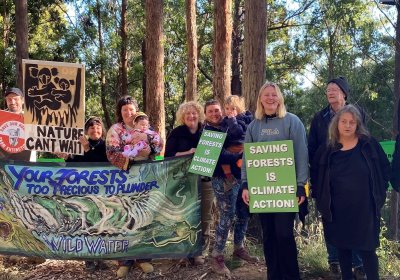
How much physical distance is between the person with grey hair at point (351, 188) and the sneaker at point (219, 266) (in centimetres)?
133

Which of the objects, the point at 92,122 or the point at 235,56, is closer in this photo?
the point at 92,122

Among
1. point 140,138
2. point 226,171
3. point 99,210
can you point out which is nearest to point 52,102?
point 140,138

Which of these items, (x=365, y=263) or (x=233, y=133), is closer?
(x=365, y=263)

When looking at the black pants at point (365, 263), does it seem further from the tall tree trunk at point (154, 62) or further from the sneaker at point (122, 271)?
the tall tree trunk at point (154, 62)

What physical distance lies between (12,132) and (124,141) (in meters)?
1.80

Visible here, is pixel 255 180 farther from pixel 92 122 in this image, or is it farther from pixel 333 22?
pixel 333 22

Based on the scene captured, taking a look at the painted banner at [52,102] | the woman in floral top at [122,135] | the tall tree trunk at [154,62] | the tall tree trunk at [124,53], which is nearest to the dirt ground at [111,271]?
the woman in floral top at [122,135]

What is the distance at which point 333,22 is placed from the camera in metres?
24.8

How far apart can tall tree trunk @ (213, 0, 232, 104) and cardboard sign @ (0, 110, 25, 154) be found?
5.62 meters

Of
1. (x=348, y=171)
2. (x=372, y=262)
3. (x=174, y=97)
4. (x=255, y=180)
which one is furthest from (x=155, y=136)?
(x=174, y=97)

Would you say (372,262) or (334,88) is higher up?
(334,88)

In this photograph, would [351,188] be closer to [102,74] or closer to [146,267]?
[146,267]

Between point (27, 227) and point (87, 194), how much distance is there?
3.06 ft

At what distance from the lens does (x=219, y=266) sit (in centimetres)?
536
